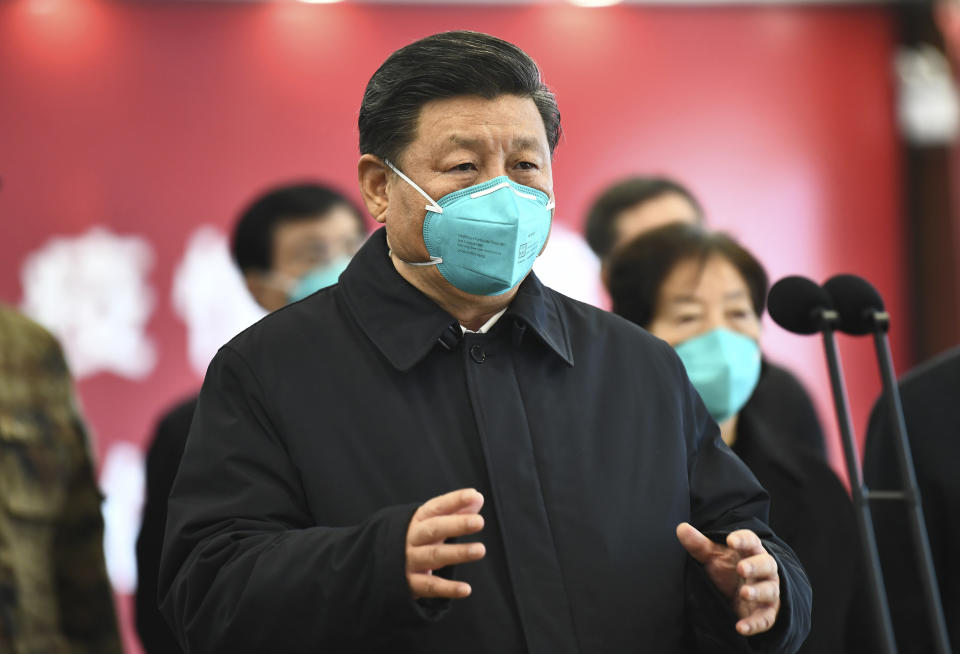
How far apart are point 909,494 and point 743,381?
695 mm

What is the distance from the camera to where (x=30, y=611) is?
7.32 ft

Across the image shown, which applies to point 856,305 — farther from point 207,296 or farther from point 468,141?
point 207,296

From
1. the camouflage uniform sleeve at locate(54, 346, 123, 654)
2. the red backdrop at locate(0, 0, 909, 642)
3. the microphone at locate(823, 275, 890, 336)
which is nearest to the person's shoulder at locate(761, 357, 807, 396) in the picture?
the microphone at locate(823, 275, 890, 336)

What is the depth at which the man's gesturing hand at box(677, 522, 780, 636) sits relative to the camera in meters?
1.48

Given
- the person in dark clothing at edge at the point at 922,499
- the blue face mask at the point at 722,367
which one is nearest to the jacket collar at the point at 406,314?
the blue face mask at the point at 722,367

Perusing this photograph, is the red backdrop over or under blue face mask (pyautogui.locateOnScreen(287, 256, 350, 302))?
over

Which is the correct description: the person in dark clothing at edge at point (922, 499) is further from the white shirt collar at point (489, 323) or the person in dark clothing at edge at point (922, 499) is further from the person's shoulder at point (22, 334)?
the person's shoulder at point (22, 334)

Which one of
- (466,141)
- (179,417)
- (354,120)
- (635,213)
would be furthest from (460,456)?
(354,120)

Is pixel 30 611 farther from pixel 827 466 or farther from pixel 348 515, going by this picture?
pixel 827 466

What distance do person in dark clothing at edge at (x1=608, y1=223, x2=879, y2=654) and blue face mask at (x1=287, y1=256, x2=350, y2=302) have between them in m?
0.78

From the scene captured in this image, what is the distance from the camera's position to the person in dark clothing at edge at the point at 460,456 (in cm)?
142

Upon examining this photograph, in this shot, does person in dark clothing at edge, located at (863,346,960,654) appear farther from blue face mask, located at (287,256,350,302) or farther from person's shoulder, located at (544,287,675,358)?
blue face mask, located at (287,256,350,302)

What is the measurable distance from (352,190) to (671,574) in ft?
14.1

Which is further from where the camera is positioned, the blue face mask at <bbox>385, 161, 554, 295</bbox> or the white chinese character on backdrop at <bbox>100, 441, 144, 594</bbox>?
the white chinese character on backdrop at <bbox>100, 441, 144, 594</bbox>
